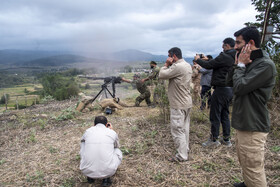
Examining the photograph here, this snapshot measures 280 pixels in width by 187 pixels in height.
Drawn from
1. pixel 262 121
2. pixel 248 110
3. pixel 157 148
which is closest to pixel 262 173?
pixel 262 121

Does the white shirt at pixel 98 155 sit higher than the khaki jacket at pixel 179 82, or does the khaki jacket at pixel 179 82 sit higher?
the khaki jacket at pixel 179 82

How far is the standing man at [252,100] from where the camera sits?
1.98m

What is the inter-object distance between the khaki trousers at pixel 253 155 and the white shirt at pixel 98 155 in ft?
5.59

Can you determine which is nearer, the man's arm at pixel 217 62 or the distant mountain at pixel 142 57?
the man's arm at pixel 217 62

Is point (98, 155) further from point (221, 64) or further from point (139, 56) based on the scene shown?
point (139, 56)

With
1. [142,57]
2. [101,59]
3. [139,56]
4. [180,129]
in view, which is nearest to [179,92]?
[180,129]

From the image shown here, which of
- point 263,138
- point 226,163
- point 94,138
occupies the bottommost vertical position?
point 226,163

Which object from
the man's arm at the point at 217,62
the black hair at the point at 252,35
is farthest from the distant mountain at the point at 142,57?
the black hair at the point at 252,35

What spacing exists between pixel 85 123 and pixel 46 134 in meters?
1.14

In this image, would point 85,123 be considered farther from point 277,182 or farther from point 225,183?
point 277,182

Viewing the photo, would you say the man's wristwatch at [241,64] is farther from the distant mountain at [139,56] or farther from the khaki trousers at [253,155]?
the distant mountain at [139,56]

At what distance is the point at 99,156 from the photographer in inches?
103

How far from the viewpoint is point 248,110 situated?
211 centimetres

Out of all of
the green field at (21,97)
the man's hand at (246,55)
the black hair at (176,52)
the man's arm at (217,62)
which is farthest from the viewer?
the green field at (21,97)
